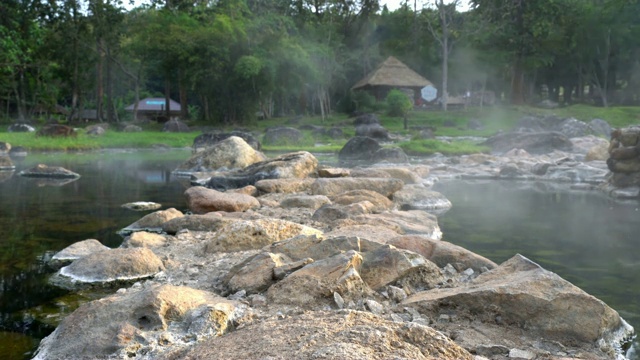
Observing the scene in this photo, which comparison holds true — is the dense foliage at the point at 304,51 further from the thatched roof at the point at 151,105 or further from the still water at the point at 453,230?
the still water at the point at 453,230

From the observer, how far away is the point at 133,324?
407cm

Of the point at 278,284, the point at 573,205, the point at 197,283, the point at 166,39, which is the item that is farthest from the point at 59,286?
the point at 166,39

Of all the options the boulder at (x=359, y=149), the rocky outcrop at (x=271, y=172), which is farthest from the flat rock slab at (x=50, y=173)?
the boulder at (x=359, y=149)

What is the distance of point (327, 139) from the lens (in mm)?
30750

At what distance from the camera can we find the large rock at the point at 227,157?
16.4 meters

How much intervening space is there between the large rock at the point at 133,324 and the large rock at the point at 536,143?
20.3m

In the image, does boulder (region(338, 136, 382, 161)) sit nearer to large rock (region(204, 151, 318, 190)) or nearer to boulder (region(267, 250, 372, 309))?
large rock (region(204, 151, 318, 190))

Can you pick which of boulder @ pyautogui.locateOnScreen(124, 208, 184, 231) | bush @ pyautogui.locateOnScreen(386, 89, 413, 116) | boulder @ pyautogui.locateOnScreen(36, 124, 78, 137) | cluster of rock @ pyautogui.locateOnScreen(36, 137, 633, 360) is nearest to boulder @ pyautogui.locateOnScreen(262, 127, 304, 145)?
boulder @ pyautogui.locateOnScreen(36, 124, 78, 137)

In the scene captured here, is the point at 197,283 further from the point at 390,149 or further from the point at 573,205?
the point at 390,149

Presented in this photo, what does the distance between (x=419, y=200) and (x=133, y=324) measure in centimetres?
741

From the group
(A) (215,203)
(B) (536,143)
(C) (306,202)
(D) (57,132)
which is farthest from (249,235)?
(D) (57,132)

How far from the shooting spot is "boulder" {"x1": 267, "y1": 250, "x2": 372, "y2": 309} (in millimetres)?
4410

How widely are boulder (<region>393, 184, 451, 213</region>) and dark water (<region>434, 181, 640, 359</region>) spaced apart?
300mm

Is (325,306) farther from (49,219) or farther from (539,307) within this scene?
(49,219)
